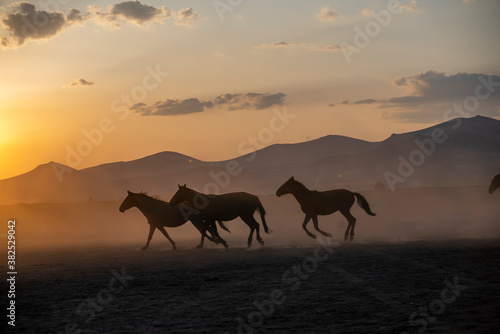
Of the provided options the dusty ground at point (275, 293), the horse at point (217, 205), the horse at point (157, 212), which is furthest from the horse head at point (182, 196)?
the dusty ground at point (275, 293)

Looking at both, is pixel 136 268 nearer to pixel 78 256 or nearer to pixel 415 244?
pixel 78 256

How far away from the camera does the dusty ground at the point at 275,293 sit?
973 centimetres

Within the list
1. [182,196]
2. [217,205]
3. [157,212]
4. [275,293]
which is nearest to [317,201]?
[217,205]

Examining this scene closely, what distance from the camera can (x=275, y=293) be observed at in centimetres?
1230

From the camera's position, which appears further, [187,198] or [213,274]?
[187,198]

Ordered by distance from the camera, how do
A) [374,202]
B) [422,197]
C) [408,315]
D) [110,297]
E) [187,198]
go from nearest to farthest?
[408,315] < [110,297] < [187,198] < [374,202] < [422,197]

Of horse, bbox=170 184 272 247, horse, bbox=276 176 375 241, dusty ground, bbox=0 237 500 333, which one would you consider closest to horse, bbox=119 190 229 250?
horse, bbox=170 184 272 247

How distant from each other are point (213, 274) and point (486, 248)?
8.30 metres

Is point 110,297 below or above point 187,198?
below

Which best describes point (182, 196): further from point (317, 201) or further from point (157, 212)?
point (317, 201)

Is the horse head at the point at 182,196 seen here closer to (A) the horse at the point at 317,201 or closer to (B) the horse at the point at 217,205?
(B) the horse at the point at 217,205

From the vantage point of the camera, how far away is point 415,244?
2100 centimetres

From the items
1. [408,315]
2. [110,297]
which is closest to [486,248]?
[408,315]

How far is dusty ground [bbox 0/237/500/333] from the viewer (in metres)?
9.73
